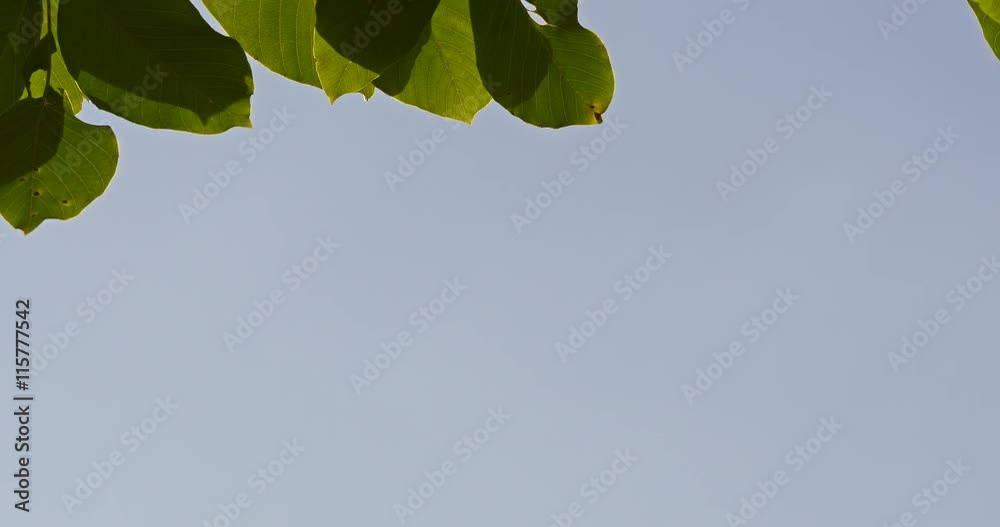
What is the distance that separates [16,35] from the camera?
0.77m

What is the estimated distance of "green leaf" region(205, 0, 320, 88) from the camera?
846mm

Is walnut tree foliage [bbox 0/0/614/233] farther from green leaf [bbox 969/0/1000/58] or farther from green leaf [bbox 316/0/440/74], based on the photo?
green leaf [bbox 969/0/1000/58]

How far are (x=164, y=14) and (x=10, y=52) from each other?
0.15 metres

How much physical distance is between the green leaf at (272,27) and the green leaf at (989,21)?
2.21ft

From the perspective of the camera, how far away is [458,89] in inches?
36.9

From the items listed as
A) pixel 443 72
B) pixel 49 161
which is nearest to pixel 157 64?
pixel 49 161

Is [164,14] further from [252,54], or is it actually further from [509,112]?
[509,112]

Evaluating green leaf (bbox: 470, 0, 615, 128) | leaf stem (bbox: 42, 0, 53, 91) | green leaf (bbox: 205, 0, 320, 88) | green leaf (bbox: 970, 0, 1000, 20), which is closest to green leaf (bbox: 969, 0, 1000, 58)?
green leaf (bbox: 970, 0, 1000, 20)

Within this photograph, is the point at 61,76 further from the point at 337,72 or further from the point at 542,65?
the point at 542,65

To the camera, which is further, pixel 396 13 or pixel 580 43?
pixel 580 43

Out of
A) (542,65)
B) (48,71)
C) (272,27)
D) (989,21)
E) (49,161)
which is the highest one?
(989,21)

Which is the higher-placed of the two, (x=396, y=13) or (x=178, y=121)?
(x=396, y=13)

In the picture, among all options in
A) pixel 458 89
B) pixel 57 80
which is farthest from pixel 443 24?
pixel 57 80

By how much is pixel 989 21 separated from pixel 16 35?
0.96m
